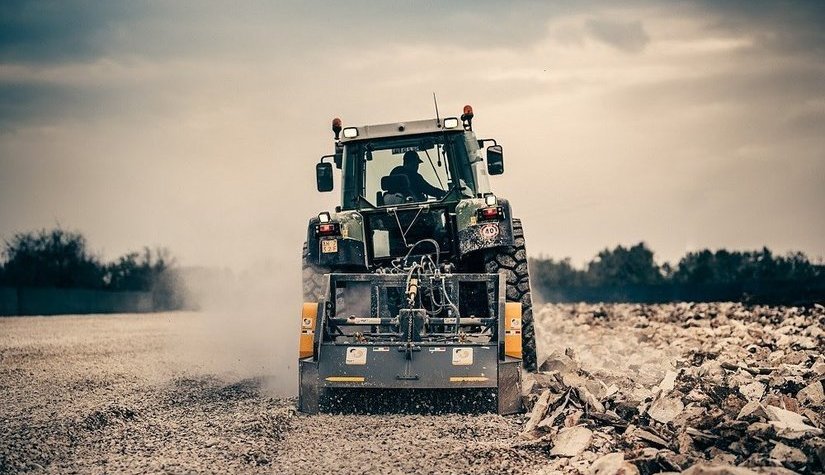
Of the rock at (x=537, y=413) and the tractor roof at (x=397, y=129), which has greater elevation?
the tractor roof at (x=397, y=129)

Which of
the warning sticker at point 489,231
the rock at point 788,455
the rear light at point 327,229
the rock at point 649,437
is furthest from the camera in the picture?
the rear light at point 327,229

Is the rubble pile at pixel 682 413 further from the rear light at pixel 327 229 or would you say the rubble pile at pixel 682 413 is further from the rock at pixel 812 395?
the rear light at pixel 327 229

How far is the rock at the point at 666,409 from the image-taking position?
6.35 meters

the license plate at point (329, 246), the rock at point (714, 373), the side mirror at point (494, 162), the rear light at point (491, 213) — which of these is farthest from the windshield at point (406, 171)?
the rock at point (714, 373)

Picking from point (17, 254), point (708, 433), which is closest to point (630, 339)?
point (708, 433)

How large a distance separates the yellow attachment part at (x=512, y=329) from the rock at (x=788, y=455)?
271 cm

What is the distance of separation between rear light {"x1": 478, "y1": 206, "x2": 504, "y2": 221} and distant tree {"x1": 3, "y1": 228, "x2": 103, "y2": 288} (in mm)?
38855

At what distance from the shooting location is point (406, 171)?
979cm

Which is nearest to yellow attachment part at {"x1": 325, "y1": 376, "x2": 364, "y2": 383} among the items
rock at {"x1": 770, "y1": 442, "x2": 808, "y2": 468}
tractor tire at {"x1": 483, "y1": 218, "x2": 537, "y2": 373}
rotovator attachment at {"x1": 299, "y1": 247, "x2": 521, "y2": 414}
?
rotovator attachment at {"x1": 299, "y1": 247, "x2": 521, "y2": 414}

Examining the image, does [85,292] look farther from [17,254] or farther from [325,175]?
[325,175]

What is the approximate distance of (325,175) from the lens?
9820 mm

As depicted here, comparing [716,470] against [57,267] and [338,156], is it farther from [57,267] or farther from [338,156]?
[57,267]

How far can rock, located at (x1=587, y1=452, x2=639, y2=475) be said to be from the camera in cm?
523

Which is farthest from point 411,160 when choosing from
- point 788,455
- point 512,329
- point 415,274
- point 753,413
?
point 788,455
